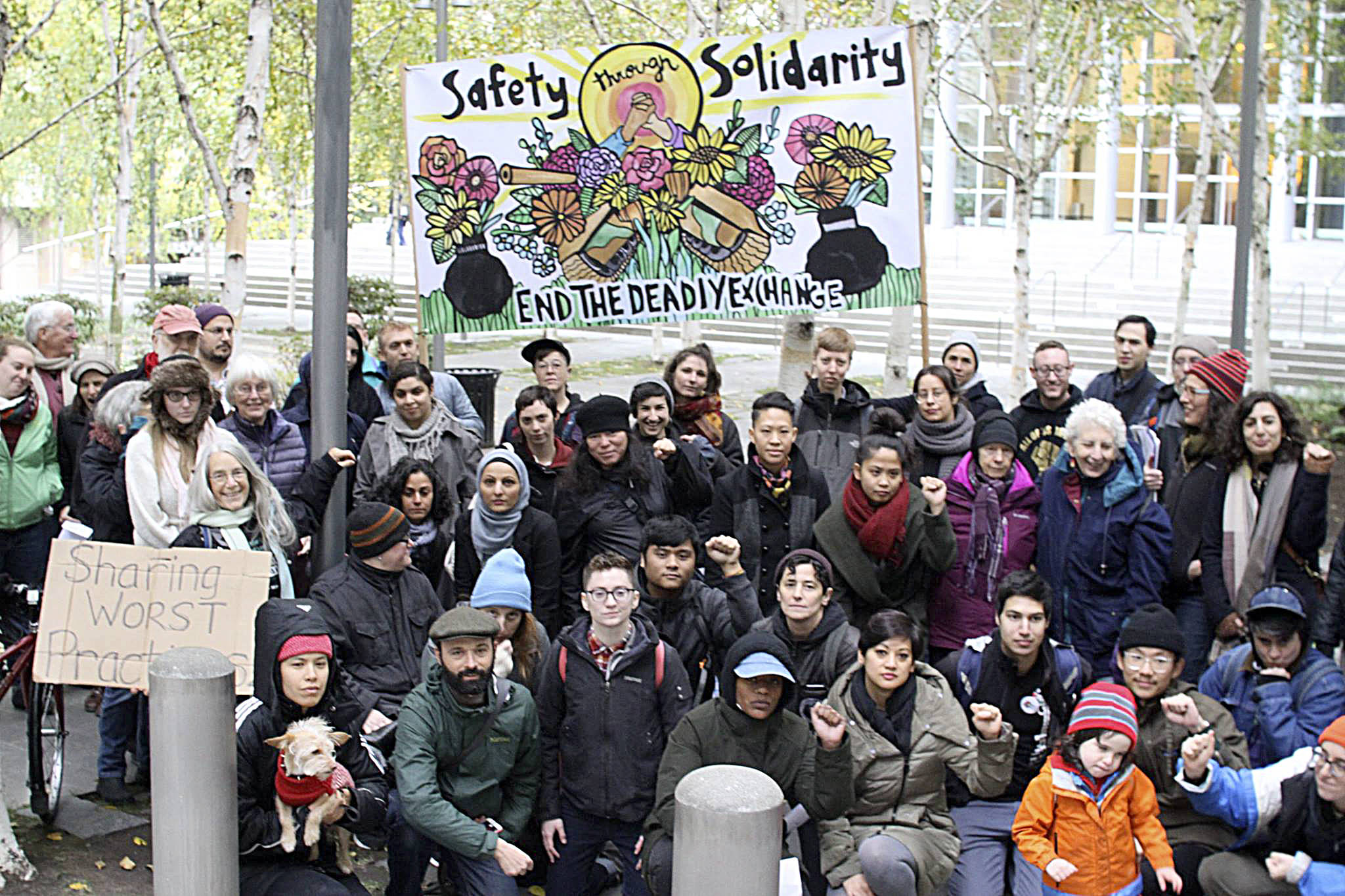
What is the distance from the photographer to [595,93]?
8836 mm

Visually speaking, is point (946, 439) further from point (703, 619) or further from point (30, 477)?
point (30, 477)

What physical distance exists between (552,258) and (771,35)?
180 centimetres

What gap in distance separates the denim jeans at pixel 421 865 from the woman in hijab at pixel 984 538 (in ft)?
7.67

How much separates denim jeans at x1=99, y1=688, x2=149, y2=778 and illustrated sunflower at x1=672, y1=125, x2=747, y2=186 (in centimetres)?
425

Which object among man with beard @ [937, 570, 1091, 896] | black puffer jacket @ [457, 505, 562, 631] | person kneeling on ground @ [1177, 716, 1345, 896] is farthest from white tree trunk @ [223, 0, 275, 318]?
person kneeling on ground @ [1177, 716, 1345, 896]

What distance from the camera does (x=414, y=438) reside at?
25.0ft

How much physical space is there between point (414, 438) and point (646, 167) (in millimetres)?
2344

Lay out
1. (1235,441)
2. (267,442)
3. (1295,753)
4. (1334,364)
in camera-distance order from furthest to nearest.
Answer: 1. (1334,364)
2. (267,442)
3. (1235,441)
4. (1295,753)

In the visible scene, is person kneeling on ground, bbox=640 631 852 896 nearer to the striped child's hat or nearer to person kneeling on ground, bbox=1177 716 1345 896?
the striped child's hat

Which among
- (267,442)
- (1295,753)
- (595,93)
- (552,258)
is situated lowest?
(1295,753)

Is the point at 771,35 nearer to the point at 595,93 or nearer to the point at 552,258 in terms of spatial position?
the point at 595,93

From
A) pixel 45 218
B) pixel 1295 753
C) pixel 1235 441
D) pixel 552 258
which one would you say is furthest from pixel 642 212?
pixel 45 218

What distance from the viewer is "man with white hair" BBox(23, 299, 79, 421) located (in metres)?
8.17

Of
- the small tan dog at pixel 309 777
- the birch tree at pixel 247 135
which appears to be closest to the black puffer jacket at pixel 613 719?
the small tan dog at pixel 309 777
